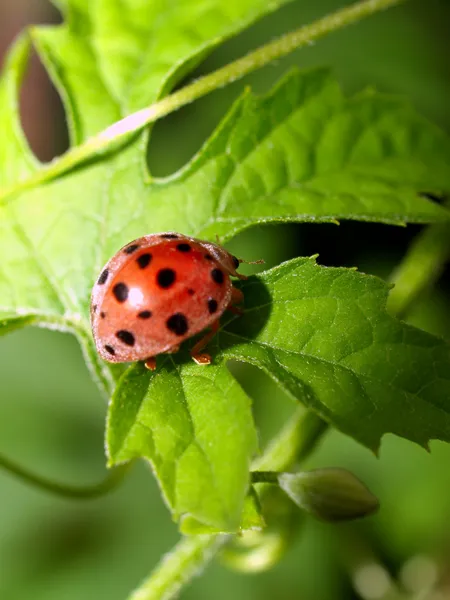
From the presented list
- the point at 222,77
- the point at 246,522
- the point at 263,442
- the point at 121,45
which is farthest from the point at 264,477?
the point at 263,442

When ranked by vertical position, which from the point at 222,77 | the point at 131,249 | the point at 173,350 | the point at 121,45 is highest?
the point at 121,45

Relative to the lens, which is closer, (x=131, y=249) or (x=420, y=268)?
(x=131, y=249)

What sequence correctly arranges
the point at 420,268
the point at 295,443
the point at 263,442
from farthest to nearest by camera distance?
the point at 263,442 < the point at 420,268 < the point at 295,443

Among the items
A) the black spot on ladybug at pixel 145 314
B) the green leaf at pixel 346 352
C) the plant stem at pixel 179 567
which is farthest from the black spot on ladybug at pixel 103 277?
the plant stem at pixel 179 567

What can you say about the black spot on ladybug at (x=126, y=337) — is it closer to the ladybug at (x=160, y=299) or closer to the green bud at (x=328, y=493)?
the ladybug at (x=160, y=299)

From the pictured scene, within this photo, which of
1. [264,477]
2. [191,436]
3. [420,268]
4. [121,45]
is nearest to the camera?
[191,436]

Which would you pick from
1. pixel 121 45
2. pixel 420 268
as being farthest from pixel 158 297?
pixel 121 45

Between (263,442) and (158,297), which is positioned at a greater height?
(158,297)

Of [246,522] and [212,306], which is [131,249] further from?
[246,522]
